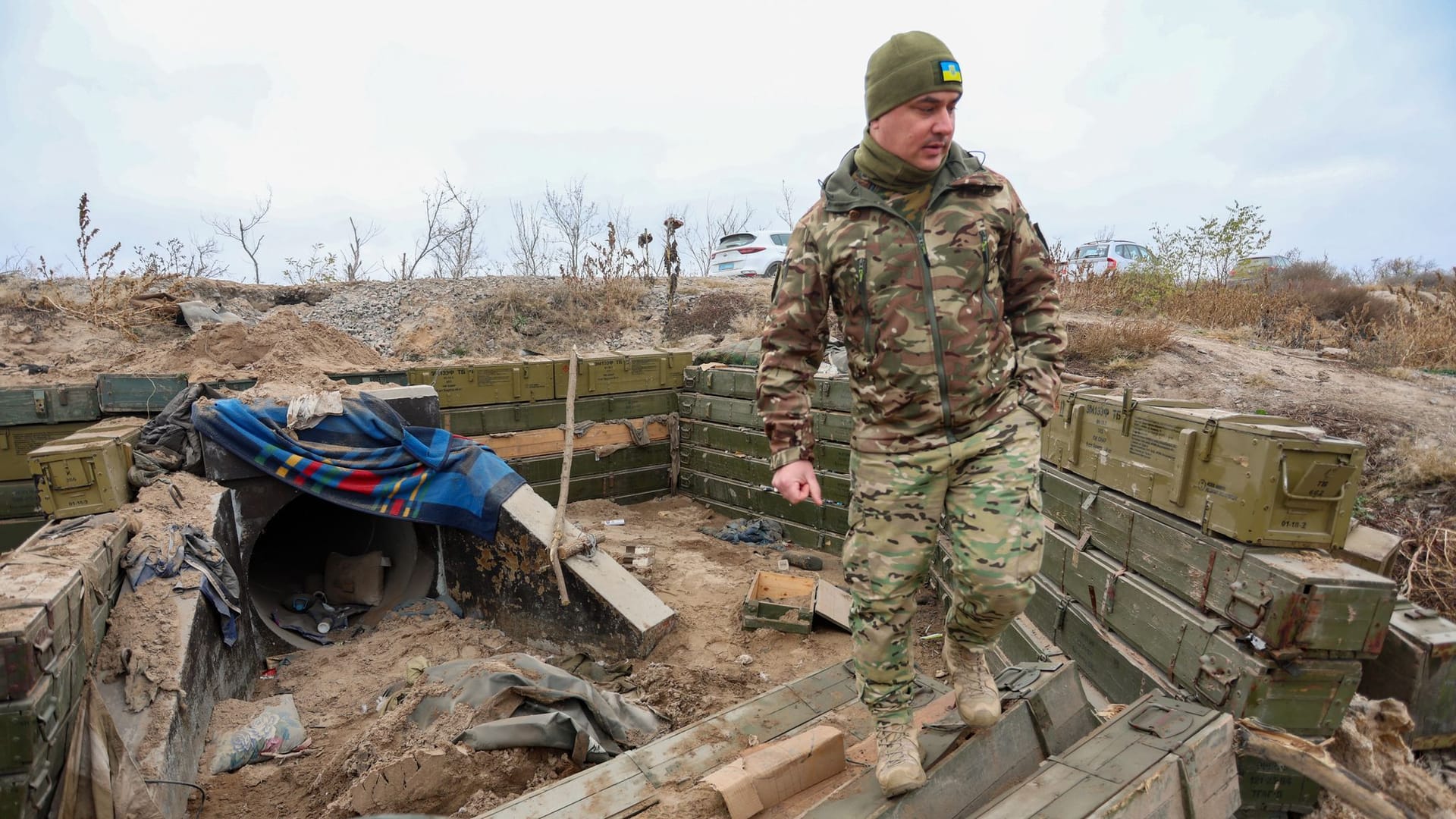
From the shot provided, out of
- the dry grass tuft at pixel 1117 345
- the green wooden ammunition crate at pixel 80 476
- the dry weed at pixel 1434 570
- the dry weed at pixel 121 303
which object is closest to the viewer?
the green wooden ammunition crate at pixel 80 476

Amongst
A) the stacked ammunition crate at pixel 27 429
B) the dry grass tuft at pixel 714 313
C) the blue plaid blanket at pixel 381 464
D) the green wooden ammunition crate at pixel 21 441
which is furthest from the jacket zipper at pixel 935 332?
the dry grass tuft at pixel 714 313

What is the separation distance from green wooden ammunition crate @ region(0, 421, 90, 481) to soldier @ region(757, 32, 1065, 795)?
679cm

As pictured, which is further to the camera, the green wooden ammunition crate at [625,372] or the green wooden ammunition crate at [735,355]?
the green wooden ammunition crate at [735,355]

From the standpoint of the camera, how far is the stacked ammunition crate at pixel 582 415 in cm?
789

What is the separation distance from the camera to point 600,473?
888 cm

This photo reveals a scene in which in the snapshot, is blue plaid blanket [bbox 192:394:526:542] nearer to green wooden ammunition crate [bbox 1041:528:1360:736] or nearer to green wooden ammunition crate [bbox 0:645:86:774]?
green wooden ammunition crate [bbox 0:645:86:774]

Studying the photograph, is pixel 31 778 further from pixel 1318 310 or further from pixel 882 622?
pixel 1318 310

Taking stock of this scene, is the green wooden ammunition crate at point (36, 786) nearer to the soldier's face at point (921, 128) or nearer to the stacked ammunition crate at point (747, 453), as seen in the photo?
the soldier's face at point (921, 128)

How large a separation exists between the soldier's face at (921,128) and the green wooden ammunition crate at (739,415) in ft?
16.4

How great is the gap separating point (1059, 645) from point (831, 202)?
3451 millimetres

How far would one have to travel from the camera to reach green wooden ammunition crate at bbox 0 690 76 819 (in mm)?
2656

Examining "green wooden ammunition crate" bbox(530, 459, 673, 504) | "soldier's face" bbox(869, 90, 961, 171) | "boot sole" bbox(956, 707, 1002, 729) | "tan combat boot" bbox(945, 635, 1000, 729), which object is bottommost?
"green wooden ammunition crate" bbox(530, 459, 673, 504)

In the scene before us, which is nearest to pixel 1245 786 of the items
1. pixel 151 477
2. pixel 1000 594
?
pixel 1000 594

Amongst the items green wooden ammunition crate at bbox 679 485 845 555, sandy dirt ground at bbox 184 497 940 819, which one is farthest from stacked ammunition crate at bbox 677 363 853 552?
sandy dirt ground at bbox 184 497 940 819
